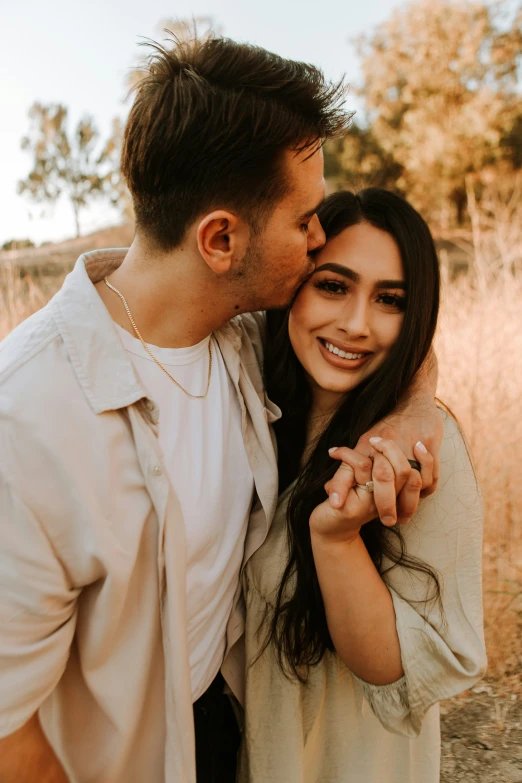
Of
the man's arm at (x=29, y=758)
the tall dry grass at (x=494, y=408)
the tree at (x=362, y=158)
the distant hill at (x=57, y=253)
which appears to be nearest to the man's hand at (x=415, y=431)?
the man's arm at (x=29, y=758)

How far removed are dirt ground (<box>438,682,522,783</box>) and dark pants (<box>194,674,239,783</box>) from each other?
1197mm

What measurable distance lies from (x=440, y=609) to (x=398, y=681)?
0.22 metres

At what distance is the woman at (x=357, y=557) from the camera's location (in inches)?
67.0

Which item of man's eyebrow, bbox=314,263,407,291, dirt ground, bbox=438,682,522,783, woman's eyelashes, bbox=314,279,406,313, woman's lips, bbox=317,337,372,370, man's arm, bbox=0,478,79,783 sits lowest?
dirt ground, bbox=438,682,522,783

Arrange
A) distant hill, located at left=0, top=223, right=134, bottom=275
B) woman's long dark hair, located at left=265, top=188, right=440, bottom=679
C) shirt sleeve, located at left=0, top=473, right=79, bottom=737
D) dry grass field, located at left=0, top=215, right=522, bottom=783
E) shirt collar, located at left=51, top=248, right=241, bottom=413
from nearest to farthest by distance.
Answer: shirt sleeve, located at left=0, top=473, right=79, bottom=737
shirt collar, located at left=51, top=248, right=241, bottom=413
woman's long dark hair, located at left=265, top=188, right=440, bottom=679
dry grass field, located at left=0, top=215, right=522, bottom=783
distant hill, located at left=0, top=223, right=134, bottom=275

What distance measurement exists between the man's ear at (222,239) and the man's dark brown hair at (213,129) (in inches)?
1.5

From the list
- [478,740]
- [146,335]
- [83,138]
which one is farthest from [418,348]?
[83,138]

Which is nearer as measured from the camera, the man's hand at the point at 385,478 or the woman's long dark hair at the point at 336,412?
the man's hand at the point at 385,478

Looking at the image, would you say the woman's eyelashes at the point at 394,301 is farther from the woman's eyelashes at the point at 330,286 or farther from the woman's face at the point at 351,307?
the woman's eyelashes at the point at 330,286

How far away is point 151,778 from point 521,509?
9.93 ft

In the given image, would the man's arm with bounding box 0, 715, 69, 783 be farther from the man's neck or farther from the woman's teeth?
the woman's teeth

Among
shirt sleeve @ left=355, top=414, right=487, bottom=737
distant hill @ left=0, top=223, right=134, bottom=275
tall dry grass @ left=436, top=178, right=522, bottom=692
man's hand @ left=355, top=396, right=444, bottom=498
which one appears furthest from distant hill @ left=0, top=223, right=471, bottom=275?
shirt sleeve @ left=355, top=414, right=487, bottom=737

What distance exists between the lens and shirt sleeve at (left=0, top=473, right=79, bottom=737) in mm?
1355

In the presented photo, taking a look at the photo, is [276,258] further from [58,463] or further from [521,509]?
[521,509]
